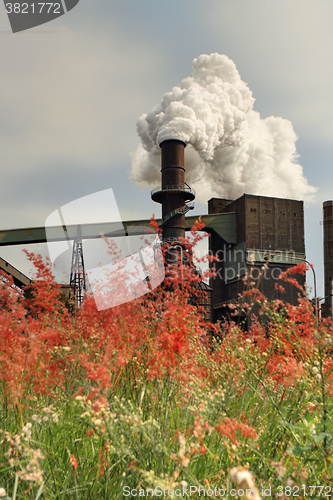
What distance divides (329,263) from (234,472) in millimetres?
37853

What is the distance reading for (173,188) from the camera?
3027 centimetres

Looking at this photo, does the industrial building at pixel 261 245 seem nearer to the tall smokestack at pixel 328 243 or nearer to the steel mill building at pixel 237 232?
the steel mill building at pixel 237 232

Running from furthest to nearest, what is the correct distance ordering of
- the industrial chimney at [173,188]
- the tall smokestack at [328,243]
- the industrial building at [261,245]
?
the tall smokestack at [328,243] < the industrial building at [261,245] < the industrial chimney at [173,188]

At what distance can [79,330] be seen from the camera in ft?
13.1

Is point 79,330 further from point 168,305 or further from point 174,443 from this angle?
point 174,443

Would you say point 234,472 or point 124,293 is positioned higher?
point 124,293

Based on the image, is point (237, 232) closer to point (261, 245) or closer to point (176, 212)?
point (261, 245)

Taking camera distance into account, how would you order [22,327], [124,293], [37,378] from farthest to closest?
[124,293], [22,327], [37,378]

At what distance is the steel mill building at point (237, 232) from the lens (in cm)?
3072

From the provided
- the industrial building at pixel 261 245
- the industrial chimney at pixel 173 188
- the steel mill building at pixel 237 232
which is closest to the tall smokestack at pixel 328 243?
the steel mill building at pixel 237 232

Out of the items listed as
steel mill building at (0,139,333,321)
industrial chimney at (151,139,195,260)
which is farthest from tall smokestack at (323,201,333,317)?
industrial chimney at (151,139,195,260)

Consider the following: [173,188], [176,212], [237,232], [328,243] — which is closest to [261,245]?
[237,232]

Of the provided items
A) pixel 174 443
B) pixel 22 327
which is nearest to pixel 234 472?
pixel 174 443

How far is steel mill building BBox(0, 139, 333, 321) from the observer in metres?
30.7
